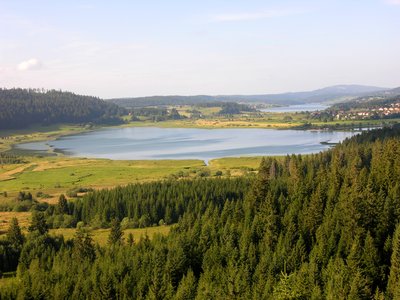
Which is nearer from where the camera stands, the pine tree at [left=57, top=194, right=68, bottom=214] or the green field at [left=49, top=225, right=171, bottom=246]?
the green field at [left=49, top=225, right=171, bottom=246]

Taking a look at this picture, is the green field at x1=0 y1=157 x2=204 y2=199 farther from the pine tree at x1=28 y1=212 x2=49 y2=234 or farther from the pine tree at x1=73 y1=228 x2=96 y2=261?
the pine tree at x1=73 y1=228 x2=96 y2=261

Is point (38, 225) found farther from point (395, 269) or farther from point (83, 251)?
point (395, 269)

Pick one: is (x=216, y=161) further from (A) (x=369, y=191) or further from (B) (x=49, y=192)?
(A) (x=369, y=191)

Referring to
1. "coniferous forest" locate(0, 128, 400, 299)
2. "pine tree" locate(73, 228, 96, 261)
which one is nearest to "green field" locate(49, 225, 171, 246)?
"coniferous forest" locate(0, 128, 400, 299)

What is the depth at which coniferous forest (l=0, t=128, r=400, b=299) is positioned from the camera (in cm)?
4347

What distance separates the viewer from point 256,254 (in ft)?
173

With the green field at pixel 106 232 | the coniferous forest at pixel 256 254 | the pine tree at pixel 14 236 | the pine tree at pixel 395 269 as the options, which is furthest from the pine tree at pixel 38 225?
the pine tree at pixel 395 269

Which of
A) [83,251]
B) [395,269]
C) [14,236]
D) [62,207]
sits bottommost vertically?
[83,251]

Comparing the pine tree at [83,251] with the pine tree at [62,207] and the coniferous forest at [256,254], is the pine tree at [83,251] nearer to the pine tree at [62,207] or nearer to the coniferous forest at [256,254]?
the coniferous forest at [256,254]

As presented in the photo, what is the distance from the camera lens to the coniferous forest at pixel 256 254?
43.5 m

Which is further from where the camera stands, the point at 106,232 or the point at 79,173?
the point at 79,173

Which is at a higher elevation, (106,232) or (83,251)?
(83,251)

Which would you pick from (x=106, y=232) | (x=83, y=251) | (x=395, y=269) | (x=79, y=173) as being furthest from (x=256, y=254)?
(x=79, y=173)

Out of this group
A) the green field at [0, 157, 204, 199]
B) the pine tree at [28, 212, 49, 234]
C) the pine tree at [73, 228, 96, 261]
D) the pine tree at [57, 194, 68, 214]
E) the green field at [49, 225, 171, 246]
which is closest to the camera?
the pine tree at [73, 228, 96, 261]
